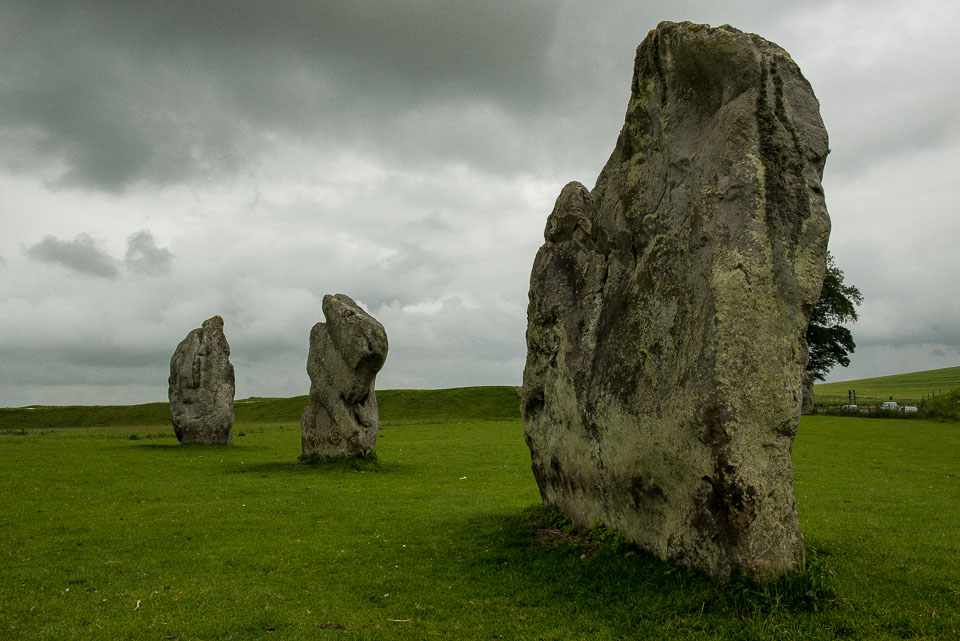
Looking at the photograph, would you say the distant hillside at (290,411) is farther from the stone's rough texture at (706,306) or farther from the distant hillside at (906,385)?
the distant hillside at (906,385)

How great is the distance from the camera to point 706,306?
7160 millimetres

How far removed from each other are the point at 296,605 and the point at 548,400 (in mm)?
5086

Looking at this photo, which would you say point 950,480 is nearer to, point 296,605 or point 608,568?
point 608,568

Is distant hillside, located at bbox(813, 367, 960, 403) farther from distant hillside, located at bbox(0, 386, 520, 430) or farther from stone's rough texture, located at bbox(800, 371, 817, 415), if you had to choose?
distant hillside, located at bbox(0, 386, 520, 430)

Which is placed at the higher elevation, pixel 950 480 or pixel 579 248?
pixel 579 248

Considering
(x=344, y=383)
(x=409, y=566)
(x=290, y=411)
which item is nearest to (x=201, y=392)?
(x=344, y=383)

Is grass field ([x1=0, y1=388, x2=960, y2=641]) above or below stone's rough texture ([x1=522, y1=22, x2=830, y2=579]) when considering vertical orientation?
below

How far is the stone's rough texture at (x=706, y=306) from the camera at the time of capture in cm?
673

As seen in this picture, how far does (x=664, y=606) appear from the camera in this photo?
6.91 m

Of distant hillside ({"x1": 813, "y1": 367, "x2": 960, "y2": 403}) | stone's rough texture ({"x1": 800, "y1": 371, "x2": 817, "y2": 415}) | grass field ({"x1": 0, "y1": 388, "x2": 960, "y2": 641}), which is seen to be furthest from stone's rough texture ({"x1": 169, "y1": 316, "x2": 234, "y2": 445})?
distant hillside ({"x1": 813, "y1": 367, "x2": 960, "y2": 403})

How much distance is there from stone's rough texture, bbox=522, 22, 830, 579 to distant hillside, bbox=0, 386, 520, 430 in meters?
47.0

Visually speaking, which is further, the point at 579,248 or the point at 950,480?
the point at 950,480

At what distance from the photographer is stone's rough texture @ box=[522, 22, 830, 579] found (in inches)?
265

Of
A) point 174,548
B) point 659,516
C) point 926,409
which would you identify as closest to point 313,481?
point 174,548
